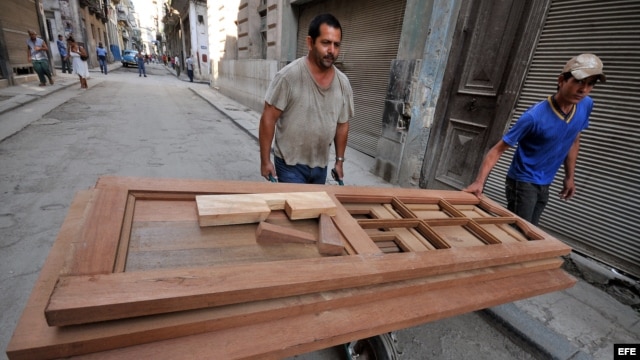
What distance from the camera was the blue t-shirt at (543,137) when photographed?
2.04m

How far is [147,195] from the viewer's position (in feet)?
3.94

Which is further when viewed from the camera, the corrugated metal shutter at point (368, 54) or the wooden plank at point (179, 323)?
the corrugated metal shutter at point (368, 54)

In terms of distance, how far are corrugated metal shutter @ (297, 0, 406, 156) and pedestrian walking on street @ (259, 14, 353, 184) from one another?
3022mm

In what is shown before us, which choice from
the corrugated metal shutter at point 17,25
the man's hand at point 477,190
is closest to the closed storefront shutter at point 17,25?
the corrugated metal shutter at point 17,25

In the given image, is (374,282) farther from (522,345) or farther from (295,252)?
(522,345)

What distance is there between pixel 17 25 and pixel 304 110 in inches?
538

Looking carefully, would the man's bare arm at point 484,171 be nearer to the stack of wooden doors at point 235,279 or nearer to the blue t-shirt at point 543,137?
the blue t-shirt at point 543,137

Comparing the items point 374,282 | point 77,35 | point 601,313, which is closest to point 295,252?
point 374,282

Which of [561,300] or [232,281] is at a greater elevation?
[232,281]

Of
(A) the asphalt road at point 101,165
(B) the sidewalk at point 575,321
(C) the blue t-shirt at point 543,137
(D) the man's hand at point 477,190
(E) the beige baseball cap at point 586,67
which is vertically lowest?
(B) the sidewalk at point 575,321

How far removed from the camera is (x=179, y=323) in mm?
706

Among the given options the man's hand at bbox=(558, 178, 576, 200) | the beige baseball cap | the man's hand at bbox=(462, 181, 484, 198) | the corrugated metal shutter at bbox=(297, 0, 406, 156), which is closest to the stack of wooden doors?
the man's hand at bbox=(462, 181, 484, 198)

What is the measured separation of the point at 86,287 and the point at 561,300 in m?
3.19

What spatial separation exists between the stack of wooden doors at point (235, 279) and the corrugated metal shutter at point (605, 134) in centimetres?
184
